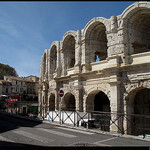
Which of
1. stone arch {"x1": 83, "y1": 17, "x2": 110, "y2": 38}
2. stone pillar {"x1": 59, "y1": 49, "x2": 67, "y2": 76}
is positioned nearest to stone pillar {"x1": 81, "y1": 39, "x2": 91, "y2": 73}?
stone arch {"x1": 83, "y1": 17, "x2": 110, "y2": 38}

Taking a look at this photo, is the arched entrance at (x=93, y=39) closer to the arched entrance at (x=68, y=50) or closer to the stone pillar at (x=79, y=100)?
the stone pillar at (x=79, y=100)

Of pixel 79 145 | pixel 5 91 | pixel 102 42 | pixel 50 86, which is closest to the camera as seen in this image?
pixel 79 145

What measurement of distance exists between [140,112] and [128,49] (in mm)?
4399

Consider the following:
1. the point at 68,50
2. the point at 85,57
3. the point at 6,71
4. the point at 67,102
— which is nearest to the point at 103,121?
the point at 85,57

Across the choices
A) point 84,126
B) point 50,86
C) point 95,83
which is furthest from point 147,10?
point 50,86

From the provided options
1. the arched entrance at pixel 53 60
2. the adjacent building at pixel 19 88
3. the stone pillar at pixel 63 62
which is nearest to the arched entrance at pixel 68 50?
the stone pillar at pixel 63 62

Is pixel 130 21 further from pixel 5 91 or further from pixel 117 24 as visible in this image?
pixel 5 91

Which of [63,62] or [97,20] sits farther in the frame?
[63,62]

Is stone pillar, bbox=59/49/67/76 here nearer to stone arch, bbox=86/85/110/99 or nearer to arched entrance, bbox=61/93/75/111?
arched entrance, bbox=61/93/75/111

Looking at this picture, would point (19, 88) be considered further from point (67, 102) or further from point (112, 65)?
point (112, 65)

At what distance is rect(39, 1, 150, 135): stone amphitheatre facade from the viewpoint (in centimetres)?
959

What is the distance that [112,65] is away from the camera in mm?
10094

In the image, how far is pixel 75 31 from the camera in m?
13.9

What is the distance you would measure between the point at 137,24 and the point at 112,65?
3.27m
